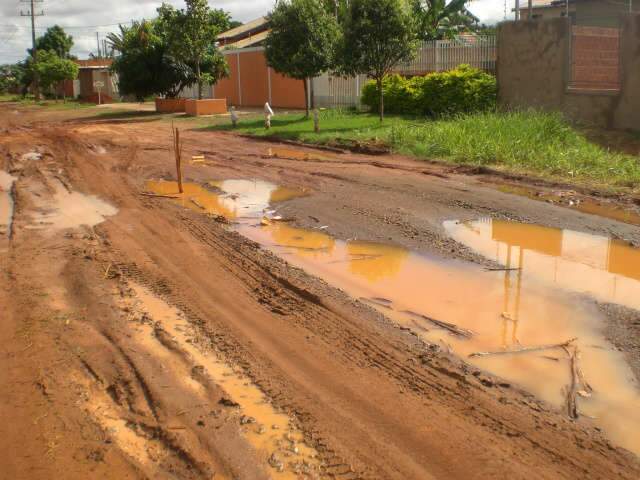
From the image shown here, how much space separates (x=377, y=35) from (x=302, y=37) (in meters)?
3.81

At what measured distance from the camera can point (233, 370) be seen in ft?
17.0

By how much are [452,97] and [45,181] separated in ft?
43.2

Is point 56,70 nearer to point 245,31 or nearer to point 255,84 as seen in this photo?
point 245,31

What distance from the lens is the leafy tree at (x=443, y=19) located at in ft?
114

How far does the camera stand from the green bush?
21766 millimetres

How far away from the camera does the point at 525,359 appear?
5.57 m

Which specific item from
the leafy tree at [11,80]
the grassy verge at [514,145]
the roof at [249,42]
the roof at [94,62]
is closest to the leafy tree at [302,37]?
the grassy verge at [514,145]

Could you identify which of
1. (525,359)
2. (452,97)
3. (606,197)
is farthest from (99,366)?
(452,97)

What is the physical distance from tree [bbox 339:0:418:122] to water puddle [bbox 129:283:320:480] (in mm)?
16740

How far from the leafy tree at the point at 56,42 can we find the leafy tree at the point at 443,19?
189 feet

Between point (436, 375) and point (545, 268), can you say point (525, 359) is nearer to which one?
point (436, 375)

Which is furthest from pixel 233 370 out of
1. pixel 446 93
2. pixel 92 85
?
pixel 92 85

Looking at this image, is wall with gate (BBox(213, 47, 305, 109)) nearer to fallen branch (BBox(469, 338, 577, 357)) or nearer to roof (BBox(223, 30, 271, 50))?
roof (BBox(223, 30, 271, 50))

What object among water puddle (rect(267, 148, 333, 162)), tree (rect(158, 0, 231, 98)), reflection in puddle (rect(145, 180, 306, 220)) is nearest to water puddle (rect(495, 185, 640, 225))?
reflection in puddle (rect(145, 180, 306, 220))
